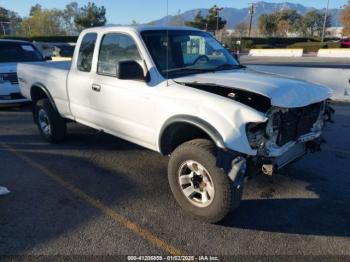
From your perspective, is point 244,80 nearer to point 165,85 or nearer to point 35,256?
point 165,85

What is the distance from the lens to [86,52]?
5.49 m

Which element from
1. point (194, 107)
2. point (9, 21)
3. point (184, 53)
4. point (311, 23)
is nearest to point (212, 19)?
→ point (311, 23)

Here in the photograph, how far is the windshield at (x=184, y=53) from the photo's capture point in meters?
4.55

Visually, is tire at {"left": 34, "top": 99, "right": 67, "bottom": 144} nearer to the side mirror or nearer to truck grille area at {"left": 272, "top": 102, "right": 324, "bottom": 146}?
the side mirror

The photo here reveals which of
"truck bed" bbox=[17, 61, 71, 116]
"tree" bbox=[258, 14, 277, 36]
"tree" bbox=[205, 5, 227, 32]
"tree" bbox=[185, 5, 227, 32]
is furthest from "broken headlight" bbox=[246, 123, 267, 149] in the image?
"tree" bbox=[258, 14, 277, 36]

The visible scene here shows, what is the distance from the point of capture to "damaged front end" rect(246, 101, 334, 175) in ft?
11.9

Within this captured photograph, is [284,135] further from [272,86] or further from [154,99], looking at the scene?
[154,99]

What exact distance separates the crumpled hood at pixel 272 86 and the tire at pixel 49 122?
287cm

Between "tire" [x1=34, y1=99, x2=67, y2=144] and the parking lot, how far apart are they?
13.4 inches

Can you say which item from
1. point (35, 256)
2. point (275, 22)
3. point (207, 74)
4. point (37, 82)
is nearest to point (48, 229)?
point (35, 256)

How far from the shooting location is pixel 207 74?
452cm

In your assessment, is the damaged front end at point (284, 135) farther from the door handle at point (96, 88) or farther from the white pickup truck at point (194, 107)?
the door handle at point (96, 88)

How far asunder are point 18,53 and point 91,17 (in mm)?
51306

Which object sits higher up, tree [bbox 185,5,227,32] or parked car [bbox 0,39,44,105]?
tree [bbox 185,5,227,32]
